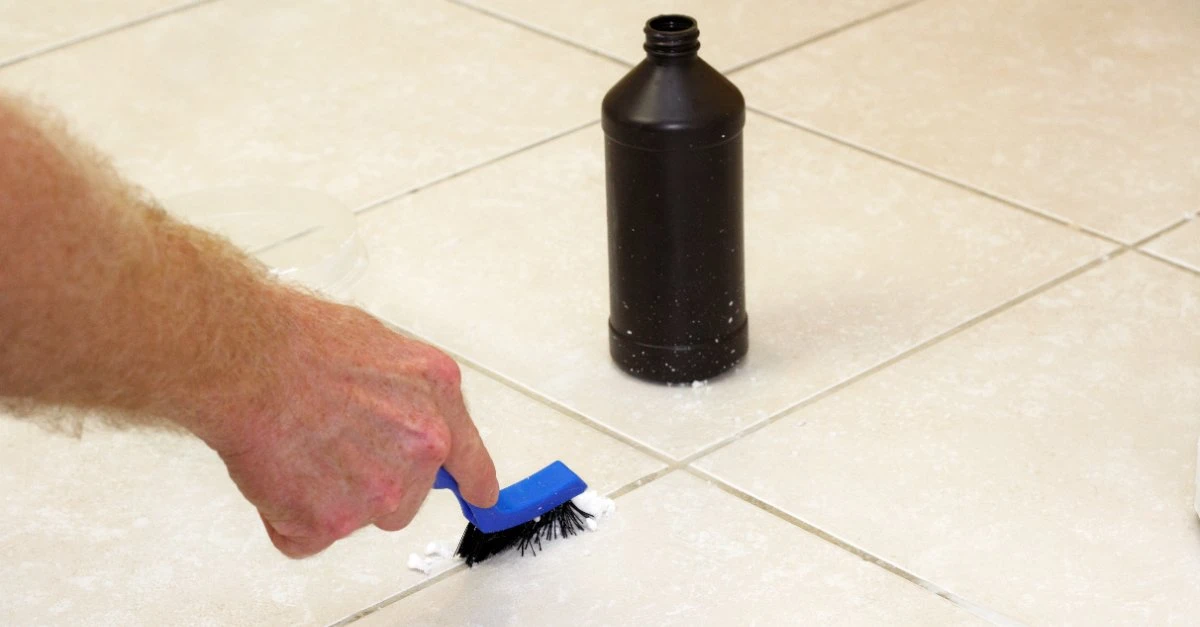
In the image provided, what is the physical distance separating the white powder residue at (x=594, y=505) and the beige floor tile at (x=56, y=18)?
63.3 inches

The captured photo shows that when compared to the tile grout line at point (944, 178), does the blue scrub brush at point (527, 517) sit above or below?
above

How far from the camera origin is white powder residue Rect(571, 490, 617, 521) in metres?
1.45

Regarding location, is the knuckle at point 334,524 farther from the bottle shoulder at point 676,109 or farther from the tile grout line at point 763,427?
the bottle shoulder at point 676,109

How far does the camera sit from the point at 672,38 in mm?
1520

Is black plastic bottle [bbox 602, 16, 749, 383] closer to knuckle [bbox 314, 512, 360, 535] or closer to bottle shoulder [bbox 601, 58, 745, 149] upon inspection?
bottle shoulder [bbox 601, 58, 745, 149]

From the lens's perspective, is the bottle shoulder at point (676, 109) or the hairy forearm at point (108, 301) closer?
the hairy forearm at point (108, 301)

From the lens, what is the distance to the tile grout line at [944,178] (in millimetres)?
1933

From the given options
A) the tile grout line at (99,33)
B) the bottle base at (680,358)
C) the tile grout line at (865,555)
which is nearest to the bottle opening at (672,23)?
the bottle base at (680,358)

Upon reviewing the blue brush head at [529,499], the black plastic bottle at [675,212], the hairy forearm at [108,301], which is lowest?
the blue brush head at [529,499]

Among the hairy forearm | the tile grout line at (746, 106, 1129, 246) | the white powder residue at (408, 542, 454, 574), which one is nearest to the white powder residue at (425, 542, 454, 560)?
the white powder residue at (408, 542, 454, 574)

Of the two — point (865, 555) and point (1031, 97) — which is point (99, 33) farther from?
point (865, 555)

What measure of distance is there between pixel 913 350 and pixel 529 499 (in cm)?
53

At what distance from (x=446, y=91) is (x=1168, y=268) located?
3.68ft

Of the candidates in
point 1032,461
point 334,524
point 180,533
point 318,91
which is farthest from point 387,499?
point 318,91
